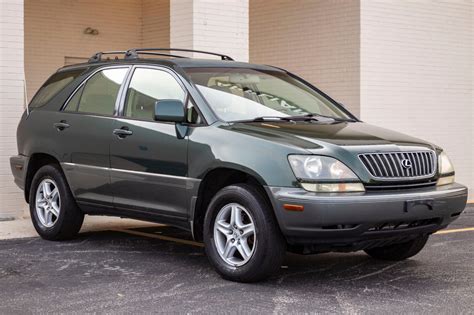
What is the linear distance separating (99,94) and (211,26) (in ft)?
11.6

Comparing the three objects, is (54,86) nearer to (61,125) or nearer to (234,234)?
(61,125)

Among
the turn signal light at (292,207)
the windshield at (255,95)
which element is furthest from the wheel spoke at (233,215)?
the windshield at (255,95)

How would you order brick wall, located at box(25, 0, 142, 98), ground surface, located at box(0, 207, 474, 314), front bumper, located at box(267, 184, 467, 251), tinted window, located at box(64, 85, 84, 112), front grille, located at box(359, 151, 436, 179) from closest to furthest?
ground surface, located at box(0, 207, 474, 314), front bumper, located at box(267, 184, 467, 251), front grille, located at box(359, 151, 436, 179), tinted window, located at box(64, 85, 84, 112), brick wall, located at box(25, 0, 142, 98)

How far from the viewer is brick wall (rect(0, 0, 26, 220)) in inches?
393

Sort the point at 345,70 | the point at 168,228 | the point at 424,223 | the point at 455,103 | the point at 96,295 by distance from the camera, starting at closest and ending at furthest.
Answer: the point at 96,295, the point at 424,223, the point at 168,228, the point at 345,70, the point at 455,103

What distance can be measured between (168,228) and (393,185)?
3918 mm

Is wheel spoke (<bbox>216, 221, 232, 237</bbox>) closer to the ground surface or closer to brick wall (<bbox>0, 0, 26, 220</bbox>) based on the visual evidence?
the ground surface

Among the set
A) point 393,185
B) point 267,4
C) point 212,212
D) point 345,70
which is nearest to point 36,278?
point 212,212

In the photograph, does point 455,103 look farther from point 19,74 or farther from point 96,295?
point 96,295

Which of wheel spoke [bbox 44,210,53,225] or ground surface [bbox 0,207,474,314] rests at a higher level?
wheel spoke [bbox 44,210,53,225]

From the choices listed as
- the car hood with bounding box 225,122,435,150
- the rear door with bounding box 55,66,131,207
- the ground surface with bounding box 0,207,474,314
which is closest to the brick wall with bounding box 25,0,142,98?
the rear door with bounding box 55,66,131,207

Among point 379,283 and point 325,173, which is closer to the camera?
point 325,173

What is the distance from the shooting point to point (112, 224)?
9781 mm

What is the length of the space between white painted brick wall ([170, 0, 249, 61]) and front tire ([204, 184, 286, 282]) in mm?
4955
